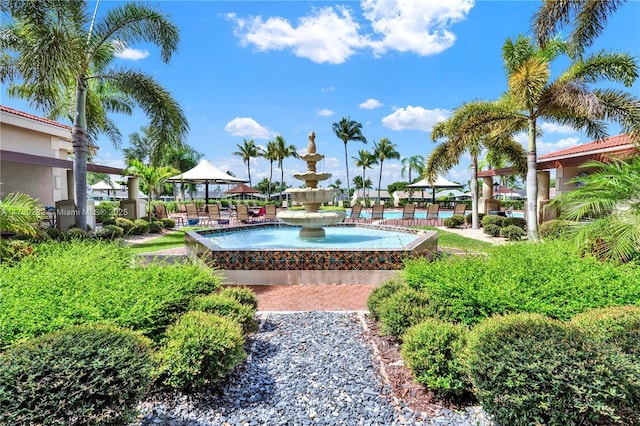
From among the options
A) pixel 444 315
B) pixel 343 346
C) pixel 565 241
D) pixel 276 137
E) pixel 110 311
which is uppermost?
pixel 276 137

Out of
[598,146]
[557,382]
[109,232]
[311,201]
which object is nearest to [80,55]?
[109,232]

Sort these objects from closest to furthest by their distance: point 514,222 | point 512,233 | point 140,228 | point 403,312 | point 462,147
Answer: point 403,312 → point 512,233 → point 462,147 → point 514,222 → point 140,228

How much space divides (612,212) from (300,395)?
5446 millimetres

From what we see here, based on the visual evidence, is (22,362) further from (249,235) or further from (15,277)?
(249,235)

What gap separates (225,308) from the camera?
13.5ft

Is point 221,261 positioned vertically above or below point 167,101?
below

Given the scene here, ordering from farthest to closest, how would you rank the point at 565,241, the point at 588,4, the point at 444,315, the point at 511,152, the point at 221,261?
the point at 511,152, the point at 588,4, the point at 221,261, the point at 565,241, the point at 444,315

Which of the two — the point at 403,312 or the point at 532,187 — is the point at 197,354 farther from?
the point at 532,187

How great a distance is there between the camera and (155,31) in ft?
41.4

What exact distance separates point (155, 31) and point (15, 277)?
1157 cm

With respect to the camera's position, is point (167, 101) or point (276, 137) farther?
point (276, 137)

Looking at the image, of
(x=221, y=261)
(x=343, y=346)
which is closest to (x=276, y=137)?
(x=221, y=261)

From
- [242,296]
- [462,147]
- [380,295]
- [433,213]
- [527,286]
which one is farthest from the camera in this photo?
[433,213]

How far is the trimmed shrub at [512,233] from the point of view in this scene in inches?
527
